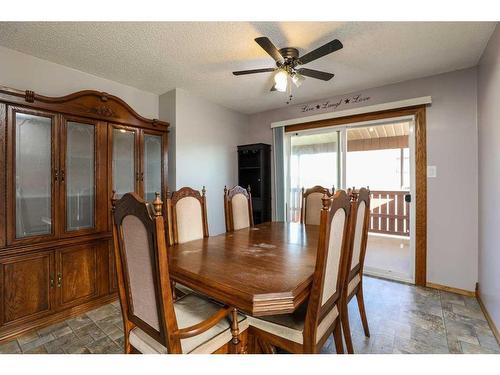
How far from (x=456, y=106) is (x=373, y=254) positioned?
239cm

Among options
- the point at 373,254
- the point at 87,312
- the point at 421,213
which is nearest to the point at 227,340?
the point at 87,312

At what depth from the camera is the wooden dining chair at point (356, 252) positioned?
155 cm

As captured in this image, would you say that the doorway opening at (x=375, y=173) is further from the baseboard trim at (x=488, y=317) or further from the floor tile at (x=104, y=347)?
the floor tile at (x=104, y=347)

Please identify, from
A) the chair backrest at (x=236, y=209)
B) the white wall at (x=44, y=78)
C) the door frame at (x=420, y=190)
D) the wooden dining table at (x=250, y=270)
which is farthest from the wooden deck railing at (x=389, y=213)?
the white wall at (x=44, y=78)

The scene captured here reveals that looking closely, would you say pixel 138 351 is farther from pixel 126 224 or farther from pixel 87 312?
pixel 87 312

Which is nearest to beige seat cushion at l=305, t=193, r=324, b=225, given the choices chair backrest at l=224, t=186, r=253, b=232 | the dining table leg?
chair backrest at l=224, t=186, r=253, b=232

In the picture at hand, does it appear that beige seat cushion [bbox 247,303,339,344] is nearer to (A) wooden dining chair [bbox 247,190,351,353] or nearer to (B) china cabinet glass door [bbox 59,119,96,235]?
(A) wooden dining chair [bbox 247,190,351,353]

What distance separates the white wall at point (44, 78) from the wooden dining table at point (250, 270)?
6.81ft

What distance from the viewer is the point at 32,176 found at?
2.07 metres

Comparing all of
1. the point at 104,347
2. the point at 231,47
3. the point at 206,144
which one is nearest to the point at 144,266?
the point at 104,347

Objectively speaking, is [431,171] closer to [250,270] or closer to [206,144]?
[250,270]

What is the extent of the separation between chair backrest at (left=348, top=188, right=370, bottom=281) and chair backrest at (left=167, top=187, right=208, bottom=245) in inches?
49.9

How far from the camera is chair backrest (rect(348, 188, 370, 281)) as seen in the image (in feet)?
5.19
